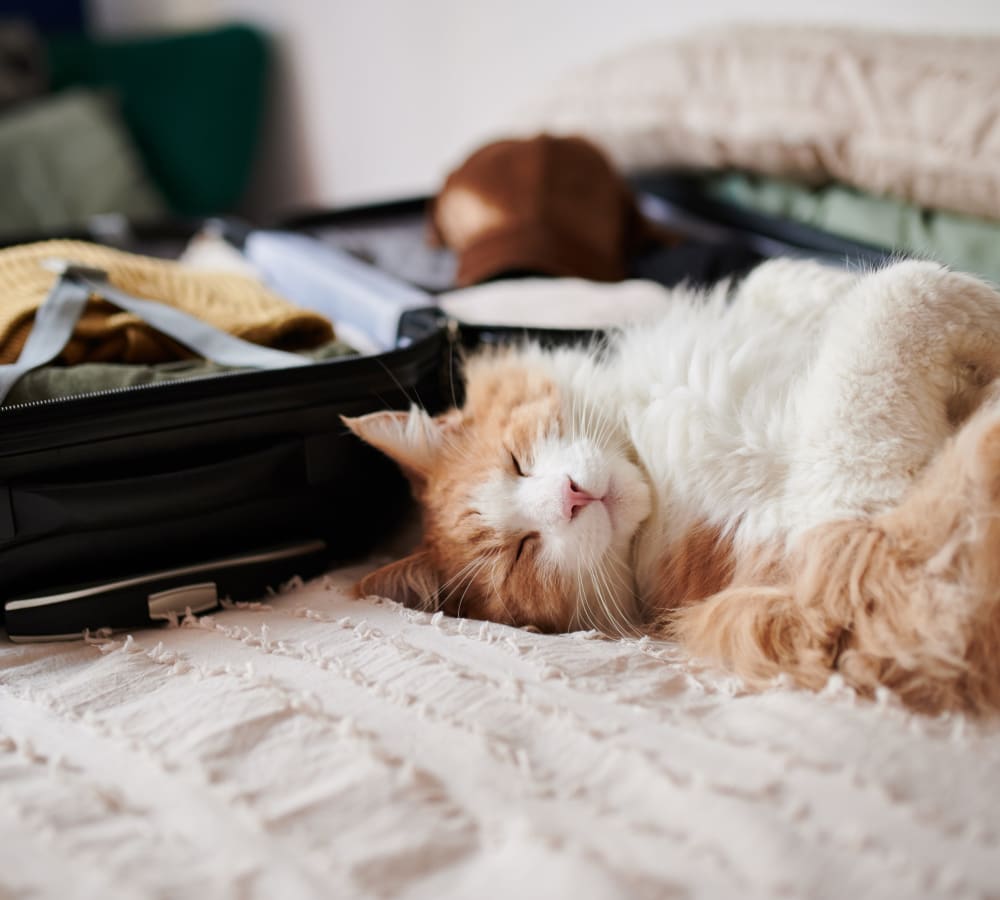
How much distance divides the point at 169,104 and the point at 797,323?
2.93 metres

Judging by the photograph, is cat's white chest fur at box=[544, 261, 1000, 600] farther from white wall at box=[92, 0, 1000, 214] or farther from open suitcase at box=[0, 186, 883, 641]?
white wall at box=[92, 0, 1000, 214]

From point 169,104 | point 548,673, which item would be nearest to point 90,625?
point 548,673

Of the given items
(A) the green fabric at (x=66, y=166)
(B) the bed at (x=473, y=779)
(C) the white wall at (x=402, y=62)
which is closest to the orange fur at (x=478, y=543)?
(B) the bed at (x=473, y=779)

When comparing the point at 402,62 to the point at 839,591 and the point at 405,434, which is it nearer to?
the point at 405,434

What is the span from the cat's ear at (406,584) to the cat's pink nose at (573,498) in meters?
0.20

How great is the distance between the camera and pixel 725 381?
1.12 meters

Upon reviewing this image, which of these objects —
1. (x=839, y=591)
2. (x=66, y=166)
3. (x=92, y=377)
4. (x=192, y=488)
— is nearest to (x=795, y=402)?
(x=839, y=591)

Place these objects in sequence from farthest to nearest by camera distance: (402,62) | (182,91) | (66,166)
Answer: (182,91)
(402,62)
(66,166)

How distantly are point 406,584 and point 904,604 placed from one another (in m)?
0.58

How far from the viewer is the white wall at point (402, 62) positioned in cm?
249

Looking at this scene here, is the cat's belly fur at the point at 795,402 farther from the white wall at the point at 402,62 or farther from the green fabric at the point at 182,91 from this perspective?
the green fabric at the point at 182,91

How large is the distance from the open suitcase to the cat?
0.07 meters

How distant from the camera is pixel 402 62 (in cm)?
319

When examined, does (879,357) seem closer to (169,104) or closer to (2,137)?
(2,137)
